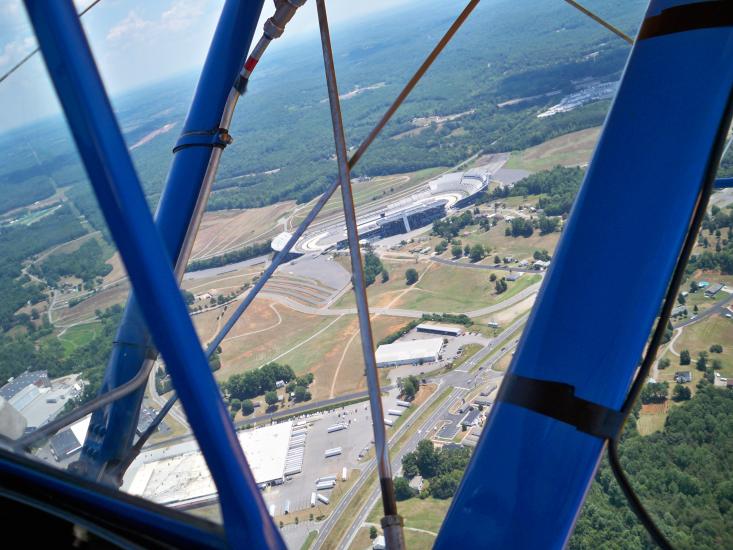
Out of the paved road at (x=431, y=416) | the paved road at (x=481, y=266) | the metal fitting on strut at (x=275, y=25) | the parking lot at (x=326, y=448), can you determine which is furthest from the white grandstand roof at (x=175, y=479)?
the paved road at (x=481, y=266)

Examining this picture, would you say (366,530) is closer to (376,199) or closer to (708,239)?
(708,239)

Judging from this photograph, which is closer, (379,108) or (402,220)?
(402,220)

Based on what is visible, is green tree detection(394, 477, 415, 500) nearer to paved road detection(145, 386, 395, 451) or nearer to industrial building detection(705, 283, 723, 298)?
paved road detection(145, 386, 395, 451)

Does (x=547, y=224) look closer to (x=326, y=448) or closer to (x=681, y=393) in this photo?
(x=681, y=393)

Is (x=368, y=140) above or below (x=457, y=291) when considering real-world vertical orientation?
above

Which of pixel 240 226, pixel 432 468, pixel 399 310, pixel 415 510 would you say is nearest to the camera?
pixel 415 510

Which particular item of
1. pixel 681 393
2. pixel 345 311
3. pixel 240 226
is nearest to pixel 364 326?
pixel 681 393
